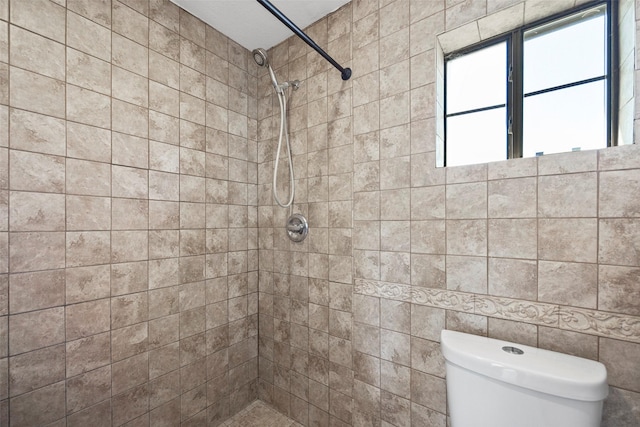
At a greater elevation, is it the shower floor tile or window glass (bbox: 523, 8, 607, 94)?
window glass (bbox: 523, 8, 607, 94)

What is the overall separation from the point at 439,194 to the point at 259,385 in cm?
167

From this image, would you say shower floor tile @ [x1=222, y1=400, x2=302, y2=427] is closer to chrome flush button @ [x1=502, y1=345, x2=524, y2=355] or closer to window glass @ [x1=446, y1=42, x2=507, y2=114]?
chrome flush button @ [x1=502, y1=345, x2=524, y2=355]

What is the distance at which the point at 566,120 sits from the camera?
39.7 inches

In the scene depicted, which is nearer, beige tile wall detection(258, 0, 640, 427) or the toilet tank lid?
the toilet tank lid

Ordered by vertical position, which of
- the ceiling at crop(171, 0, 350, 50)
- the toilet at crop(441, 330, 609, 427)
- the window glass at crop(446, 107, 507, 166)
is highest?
the ceiling at crop(171, 0, 350, 50)

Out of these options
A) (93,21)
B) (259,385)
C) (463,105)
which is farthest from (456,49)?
(259,385)

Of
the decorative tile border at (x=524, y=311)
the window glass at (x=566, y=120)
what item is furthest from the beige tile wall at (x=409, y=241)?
the window glass at (x=566, y=120)

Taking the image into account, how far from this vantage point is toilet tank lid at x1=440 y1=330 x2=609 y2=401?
0.70 m

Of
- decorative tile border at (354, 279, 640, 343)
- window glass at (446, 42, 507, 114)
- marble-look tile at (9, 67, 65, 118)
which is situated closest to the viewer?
decorative tile border at (354, 279, 640, 343)

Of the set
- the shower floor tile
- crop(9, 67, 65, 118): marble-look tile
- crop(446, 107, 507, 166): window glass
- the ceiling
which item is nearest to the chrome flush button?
crop(446, 107, 507, 166): window glass

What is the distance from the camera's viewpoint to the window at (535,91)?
96 cm

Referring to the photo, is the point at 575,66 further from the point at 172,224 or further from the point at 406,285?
the point at 172,224

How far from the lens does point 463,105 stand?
1235mm

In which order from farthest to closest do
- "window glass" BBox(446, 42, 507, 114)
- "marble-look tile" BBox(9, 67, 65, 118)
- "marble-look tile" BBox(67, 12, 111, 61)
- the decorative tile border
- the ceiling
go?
the ceiling < "window glass" BBox(446, 42, 507, 114) < "marble-look tile" BBox(67, 12, 111, 61) < "marble-look tile" BBox(9, 67, 65, 118) < the decorative tile border
